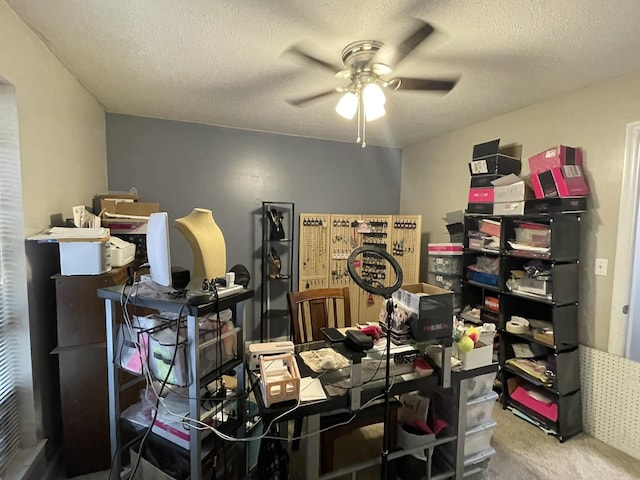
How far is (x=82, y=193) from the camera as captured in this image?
7.91 ft

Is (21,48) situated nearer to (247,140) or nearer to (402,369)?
(247,140)

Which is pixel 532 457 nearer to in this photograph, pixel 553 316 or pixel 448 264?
pixel 553 316

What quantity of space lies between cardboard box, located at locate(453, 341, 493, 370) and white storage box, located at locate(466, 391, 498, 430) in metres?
0.30

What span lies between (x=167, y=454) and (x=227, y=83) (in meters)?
2.30

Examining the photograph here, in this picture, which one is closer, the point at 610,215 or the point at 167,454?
the point at 167,454

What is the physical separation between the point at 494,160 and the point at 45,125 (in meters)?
3.14

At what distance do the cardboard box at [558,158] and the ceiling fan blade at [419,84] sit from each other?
1039 millimetres

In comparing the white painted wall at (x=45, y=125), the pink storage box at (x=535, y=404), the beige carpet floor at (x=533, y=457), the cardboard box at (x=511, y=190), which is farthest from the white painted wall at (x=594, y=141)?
the white painted wall at (x=45, y=125)

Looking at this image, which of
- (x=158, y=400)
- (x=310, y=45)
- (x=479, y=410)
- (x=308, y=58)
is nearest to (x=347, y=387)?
(x=158, y=400)

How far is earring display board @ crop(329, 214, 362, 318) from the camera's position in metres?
3.83

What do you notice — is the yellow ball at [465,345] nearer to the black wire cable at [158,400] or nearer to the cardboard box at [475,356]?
the cardboard box at [475,356]

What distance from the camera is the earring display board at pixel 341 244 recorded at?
3826 mm

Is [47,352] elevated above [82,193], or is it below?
below

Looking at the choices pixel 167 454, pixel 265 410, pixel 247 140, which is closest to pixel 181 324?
pixel 265 410
